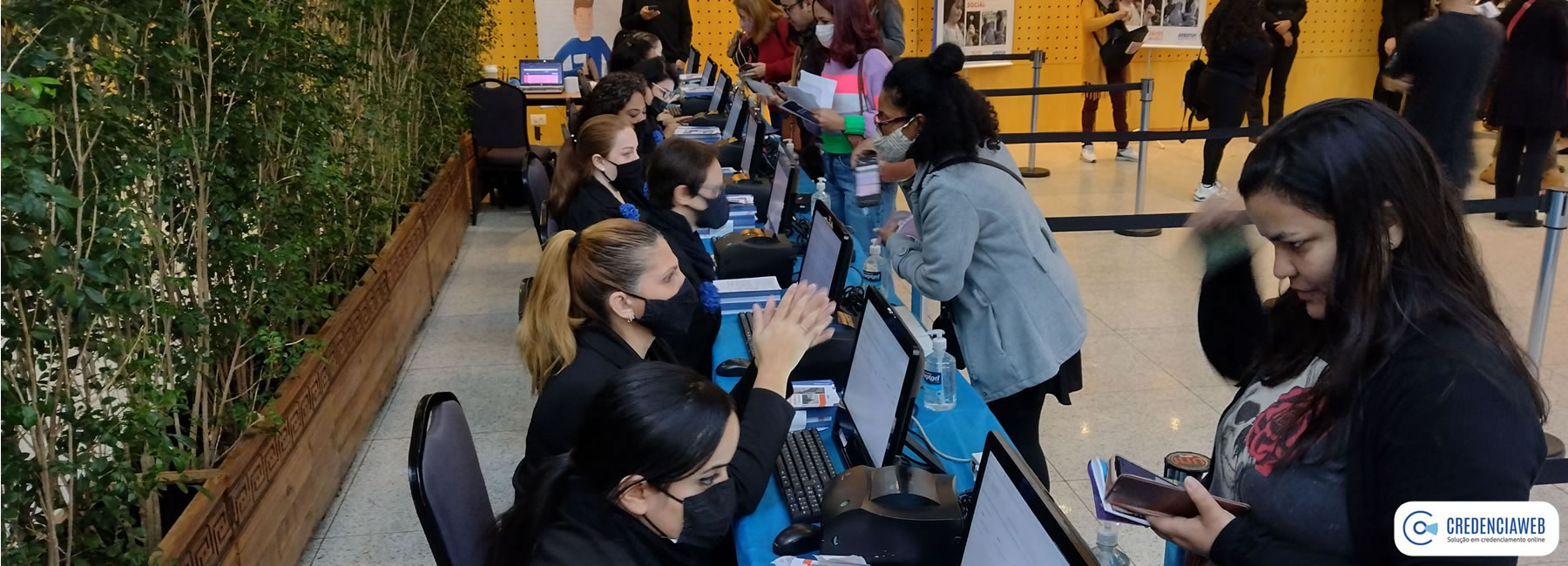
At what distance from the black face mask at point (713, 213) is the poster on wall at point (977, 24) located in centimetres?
642

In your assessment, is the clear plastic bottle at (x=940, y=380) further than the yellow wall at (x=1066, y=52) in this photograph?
No

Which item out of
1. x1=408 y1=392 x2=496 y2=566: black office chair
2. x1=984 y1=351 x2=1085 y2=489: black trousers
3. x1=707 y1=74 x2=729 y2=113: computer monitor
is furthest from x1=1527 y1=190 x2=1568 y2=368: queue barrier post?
x1=707 y1=74 x2=729 y2=113: computer monitor

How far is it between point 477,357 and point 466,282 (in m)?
1.36

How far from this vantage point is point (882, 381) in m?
2.25

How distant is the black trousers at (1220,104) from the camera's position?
25.0 ft

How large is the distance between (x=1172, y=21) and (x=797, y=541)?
30.6 ft

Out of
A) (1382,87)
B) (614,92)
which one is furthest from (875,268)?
(1382,87)

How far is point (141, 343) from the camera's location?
2.41 m

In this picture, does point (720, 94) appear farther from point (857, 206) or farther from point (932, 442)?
point (932, 442)

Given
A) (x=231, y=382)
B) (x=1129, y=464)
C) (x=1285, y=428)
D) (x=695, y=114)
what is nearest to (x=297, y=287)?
(x=231, y=382)

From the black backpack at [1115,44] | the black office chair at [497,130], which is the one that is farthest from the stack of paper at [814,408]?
the black backpack at [1115,44]

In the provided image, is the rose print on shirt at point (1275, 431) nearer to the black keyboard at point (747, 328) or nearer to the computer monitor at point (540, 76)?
the black keyboard at point (747, 328)

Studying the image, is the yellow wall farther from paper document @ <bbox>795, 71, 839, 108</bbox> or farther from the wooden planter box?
paper document @ <bbox>795, 71, 839, 108</bbox>

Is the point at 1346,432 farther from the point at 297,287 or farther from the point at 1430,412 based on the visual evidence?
the point at 297,287
